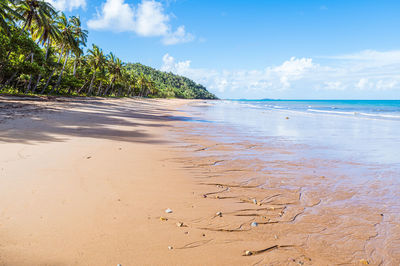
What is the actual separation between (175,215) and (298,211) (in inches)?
79.3

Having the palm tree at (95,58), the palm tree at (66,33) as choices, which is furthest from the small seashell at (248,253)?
the palm tree at (95,58)

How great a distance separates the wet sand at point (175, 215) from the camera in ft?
8.82

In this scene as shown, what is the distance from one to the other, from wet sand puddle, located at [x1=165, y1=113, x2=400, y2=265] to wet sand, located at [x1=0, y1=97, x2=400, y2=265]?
2cm

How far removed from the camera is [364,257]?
113 inches

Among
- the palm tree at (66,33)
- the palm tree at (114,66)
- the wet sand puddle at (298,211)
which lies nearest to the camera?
the wet sand puddle at (298,211)

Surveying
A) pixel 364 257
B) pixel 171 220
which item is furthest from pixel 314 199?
pixel 171 220

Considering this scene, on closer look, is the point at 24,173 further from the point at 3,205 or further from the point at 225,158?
the point at 225,158

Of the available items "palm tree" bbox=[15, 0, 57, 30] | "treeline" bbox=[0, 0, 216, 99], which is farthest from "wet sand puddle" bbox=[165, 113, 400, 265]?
"palm tree" bbox=[15, 0, 57, 30]

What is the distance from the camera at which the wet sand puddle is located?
2.92 m

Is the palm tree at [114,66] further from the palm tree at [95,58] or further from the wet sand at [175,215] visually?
the wet sand at [175,215]

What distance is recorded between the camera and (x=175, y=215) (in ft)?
11.7

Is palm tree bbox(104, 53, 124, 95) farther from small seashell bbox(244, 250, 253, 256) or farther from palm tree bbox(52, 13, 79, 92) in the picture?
small seashell bbox(244, 250, 253, 256)

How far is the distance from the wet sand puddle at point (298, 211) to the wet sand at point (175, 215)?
0.06 feet

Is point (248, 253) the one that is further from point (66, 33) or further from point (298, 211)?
point (66, 33)
